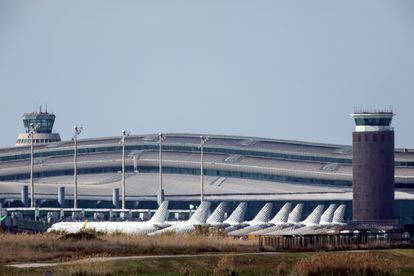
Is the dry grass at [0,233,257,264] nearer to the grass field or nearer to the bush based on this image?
the grass field

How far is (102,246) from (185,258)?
880cm

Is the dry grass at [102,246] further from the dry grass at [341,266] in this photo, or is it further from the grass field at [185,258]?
the dry grass at [341,266]

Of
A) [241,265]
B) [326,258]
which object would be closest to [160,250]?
[241,265]

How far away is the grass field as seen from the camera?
299ft

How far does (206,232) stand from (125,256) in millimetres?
40084

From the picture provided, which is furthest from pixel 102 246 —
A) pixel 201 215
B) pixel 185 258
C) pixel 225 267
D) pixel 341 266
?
pixel 201 215

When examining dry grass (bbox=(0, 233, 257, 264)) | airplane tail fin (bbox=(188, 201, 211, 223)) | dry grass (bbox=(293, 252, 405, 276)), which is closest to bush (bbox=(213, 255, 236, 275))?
dry grass (bbox=(293, 252, 405, 276))

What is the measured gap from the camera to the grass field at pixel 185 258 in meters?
91.1

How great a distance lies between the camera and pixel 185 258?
101m

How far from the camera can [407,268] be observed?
98938mm

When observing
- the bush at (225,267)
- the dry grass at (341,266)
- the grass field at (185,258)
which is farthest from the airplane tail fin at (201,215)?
the dry grass at (341,266)

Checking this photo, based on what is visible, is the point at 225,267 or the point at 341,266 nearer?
the point at 341,266

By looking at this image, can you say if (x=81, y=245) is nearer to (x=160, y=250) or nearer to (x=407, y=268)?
(x=160, y=250)

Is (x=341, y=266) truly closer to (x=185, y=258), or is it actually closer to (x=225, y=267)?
(x=225, y=267)
